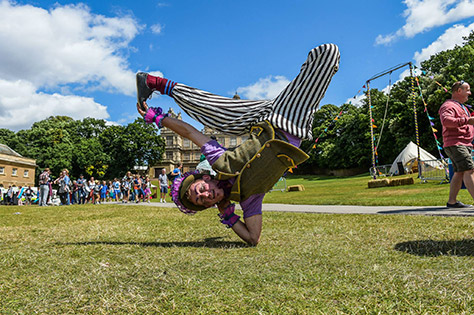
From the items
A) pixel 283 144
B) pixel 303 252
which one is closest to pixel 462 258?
pixel 303 252

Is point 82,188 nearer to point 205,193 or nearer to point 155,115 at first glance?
point 155,115

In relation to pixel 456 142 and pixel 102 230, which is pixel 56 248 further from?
pixel 456 142

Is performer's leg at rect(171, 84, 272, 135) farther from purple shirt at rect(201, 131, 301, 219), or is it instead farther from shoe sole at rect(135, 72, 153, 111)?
shoe sole at rect(135, 72, 153, 111)

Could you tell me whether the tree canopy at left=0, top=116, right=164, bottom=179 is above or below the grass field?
above

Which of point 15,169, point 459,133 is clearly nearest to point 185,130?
point 459,133

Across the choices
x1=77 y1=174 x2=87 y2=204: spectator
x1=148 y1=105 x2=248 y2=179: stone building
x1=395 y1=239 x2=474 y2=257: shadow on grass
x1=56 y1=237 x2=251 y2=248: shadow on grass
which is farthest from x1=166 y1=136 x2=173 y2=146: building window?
x1=395 y1=239 x2=474 y2=257: shadow on grass

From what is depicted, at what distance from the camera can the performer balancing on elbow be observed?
348 centimetres

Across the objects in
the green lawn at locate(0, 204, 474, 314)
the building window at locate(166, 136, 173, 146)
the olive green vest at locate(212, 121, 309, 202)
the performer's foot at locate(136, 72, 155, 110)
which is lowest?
the green lawn at locate(0, 204, 474, 314)

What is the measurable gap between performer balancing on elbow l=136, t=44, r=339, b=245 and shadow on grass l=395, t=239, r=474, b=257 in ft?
4.63

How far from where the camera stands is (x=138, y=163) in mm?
66625

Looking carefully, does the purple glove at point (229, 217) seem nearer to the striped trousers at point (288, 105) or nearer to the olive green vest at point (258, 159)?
the olive green vest at point (258, 159)

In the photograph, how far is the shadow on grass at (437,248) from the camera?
309cm

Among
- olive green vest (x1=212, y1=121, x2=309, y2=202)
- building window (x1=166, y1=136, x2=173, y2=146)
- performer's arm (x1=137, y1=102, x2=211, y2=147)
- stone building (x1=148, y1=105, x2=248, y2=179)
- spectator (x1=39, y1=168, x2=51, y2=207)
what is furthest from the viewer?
building window (x1=166, y1=136, x2=173, y2=146)

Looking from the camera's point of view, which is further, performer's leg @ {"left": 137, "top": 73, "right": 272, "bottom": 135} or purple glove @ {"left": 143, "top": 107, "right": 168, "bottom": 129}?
purple glove @ {"left": 143, "top": 107, "right": 168, "bottom": 129}
